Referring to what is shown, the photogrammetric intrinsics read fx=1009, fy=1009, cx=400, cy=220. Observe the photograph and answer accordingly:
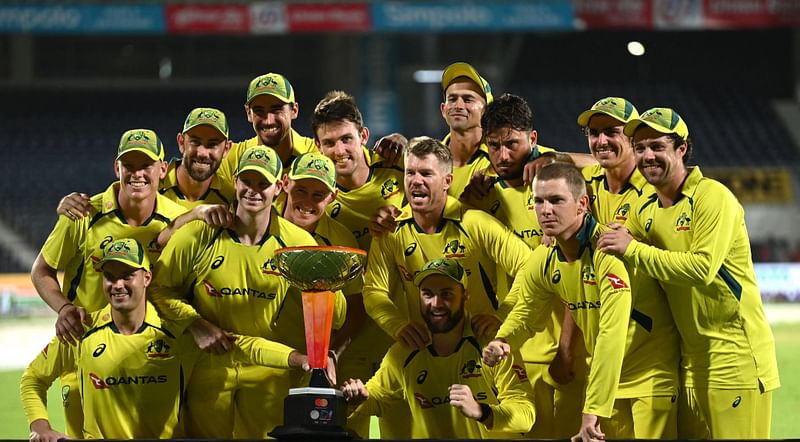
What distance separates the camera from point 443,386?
4566 mm

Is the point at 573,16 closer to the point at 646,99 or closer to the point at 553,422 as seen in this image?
the point at 646,99

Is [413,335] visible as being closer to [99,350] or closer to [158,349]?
[158,349]

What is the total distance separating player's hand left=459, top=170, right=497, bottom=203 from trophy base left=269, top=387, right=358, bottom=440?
56.9 inches

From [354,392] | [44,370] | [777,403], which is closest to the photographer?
[354,392]

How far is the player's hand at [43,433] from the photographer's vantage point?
4277 millimetres

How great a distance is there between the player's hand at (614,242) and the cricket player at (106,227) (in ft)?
6.85

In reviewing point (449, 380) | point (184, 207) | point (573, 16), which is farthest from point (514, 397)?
point (573, 16)

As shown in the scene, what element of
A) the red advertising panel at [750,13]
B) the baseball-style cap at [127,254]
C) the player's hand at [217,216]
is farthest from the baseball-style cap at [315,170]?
the red advertising panel at [750,13]

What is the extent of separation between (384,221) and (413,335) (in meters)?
0.62

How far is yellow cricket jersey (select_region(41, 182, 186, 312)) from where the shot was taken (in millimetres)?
4816

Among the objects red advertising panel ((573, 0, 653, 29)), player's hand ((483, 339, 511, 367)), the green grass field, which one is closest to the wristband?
player's hand ((483, 339, 511, 367))

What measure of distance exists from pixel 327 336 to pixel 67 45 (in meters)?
21.2

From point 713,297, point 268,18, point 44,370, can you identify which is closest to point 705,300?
point 713,297

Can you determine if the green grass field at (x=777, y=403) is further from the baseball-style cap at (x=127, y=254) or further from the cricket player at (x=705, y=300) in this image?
the baseball-style cap at (x=127, y=254)
